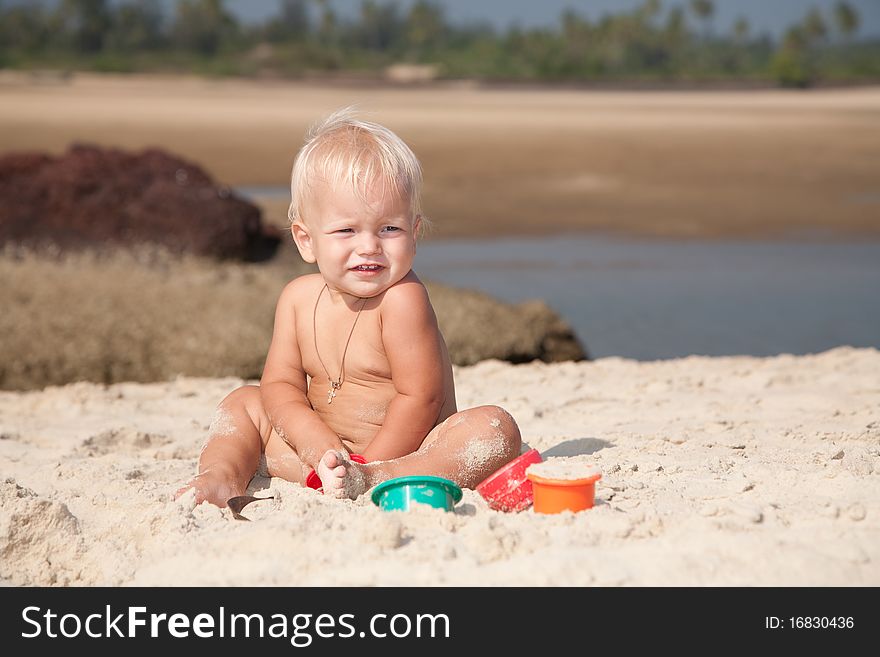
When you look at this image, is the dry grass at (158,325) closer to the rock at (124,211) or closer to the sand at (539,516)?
the rock at (124,211)

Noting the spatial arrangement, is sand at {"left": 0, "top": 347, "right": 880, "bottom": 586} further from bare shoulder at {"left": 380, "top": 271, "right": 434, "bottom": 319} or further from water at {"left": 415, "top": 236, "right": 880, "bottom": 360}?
water at {"left": 415, "top": 236, "right": 880, "bottom": 360}

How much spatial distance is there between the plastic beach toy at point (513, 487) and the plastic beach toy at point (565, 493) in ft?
0.44

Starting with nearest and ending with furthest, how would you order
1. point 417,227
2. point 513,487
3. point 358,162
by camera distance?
point 513,487 → point 358,162 → point 417,227

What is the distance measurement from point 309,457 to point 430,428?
0.37 meters

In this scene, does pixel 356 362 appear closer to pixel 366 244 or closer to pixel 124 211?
pixel 366 244

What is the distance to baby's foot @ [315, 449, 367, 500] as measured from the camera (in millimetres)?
2953

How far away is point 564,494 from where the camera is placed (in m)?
2.73

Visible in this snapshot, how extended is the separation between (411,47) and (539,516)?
96161mm

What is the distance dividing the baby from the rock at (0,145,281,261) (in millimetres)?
3982

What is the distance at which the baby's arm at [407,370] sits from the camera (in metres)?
3.24

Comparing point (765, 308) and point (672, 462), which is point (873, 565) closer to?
point (672, 462)

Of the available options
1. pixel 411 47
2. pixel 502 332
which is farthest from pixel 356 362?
pixel 411 47

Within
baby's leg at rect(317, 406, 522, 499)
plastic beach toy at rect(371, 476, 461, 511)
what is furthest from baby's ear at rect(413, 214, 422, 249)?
plastic beach toy at rect(371, 476, 461, 511)
